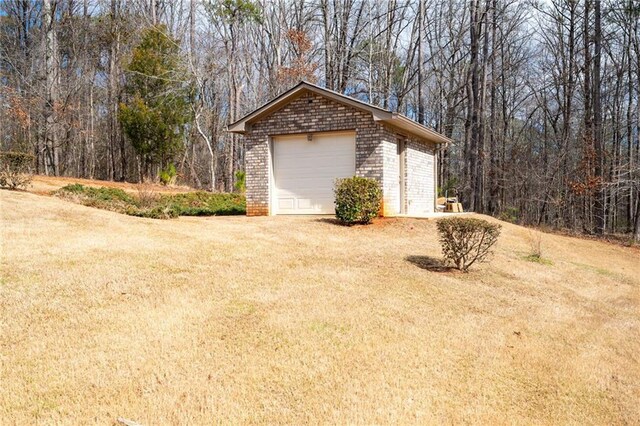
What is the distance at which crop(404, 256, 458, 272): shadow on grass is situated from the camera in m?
7.41

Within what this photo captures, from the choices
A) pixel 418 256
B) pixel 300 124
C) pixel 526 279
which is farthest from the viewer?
pixel 300 124

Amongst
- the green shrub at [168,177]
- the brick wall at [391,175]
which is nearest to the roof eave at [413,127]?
the brick wall at [391,175]

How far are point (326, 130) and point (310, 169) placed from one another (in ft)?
3.87

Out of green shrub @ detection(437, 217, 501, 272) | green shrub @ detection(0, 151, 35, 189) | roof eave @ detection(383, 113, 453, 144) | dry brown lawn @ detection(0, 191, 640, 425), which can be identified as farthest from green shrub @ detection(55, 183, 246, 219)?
green shrub @ detection(437, 217, 501, 272)

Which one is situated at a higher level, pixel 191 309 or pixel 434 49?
pixel 434 49

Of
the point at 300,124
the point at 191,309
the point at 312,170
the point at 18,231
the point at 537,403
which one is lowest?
the point at 537,403

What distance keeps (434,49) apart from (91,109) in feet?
67.1

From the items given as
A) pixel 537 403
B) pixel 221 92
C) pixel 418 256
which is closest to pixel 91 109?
pixel 221 92

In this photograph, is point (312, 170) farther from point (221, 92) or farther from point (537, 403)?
point (221, 92)

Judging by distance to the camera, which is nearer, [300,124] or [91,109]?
[300,124]

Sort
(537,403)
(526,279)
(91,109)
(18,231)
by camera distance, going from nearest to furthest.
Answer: (537,403) → (18,231) → (526,279) → (91,109)

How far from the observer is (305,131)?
474 inches

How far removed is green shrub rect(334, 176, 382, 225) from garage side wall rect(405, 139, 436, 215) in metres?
2.80

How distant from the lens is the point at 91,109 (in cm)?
2502
